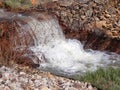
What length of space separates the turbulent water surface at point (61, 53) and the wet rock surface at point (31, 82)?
1.68 meters

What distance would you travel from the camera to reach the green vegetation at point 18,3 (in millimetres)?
11469

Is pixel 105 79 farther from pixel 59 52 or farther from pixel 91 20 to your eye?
pixel 91 20

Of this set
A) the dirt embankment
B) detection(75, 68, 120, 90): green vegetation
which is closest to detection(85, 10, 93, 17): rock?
the dirt embankment


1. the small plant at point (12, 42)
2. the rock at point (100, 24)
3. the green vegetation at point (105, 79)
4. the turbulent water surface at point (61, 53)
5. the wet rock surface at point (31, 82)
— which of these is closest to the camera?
the wet rock surface at point (31, 82)

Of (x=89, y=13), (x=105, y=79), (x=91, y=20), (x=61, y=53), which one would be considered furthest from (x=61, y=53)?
(x=105, y=79)

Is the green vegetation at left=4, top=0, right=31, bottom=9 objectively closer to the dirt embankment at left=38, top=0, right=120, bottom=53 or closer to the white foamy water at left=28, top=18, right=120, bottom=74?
the dirt embankment at left=38, top=0, right=120, bottom=53

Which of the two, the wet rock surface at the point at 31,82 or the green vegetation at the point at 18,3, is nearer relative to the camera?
the wet rock surface at the point at 31,82

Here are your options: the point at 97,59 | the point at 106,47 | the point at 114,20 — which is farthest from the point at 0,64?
the point at 114,20

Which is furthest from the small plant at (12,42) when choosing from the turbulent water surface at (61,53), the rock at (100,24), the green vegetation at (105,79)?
the rock at (100,24)

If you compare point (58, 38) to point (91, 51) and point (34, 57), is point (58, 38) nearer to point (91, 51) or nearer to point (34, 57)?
point (91, 51)

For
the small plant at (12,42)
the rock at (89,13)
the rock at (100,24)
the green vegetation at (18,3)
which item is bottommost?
the small plant at (12,42)

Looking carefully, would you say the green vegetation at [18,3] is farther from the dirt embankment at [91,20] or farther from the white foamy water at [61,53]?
the white foamy water at [61,53]

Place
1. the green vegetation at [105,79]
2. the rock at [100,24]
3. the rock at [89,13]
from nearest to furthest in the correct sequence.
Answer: the green vegetation at [105,79], the rock at [100,24], the rock at [89,13]

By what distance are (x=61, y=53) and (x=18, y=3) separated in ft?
9.08
